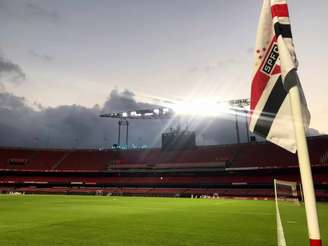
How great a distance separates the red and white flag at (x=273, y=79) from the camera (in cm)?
354

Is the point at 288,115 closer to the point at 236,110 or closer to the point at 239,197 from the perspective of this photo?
the point at 239,197

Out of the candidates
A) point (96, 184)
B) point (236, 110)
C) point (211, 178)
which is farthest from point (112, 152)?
point (236, 110)

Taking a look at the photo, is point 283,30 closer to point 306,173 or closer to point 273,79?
point 273,79

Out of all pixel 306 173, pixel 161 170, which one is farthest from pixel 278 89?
pixel 161 170

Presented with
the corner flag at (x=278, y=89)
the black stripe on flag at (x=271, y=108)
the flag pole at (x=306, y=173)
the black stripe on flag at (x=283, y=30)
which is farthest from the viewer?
the black stripe on flag at (x=271, y=108)

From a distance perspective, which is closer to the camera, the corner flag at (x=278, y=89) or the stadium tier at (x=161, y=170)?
the corner flag at (x=278, y=89)

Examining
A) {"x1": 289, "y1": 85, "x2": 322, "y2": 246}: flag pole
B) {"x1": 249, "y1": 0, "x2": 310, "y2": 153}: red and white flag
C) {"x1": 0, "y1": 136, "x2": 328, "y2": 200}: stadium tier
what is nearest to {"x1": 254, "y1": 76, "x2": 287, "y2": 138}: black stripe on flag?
{"x1": 249, "y1": 0, "x2": 310, "y2": 153}: red and white flag

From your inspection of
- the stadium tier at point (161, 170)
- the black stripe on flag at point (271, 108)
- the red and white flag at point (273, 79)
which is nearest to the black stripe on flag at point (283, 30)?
the red and white flag at point (273, 79)

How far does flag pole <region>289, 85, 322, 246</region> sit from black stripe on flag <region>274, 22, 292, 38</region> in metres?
0.69

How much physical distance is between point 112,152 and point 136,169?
1377 cm

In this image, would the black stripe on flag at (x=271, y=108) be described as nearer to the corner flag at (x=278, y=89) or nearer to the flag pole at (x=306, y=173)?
the corner flag at (x=278, y=89)

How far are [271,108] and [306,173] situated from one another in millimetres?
1136

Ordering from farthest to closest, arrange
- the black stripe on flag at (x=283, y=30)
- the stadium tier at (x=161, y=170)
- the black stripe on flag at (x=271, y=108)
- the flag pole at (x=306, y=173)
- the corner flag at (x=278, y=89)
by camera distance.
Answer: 1. the stadium tier at (x=161, y=170)
2. the black stripe on flag at (x=271, y=108)
3. the black stripe on flag at (x=283, y=30)
4. the corner flag at (x=278, y=89)
5. the flag pole at (x=306, y=173)

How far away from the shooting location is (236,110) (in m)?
67.2
